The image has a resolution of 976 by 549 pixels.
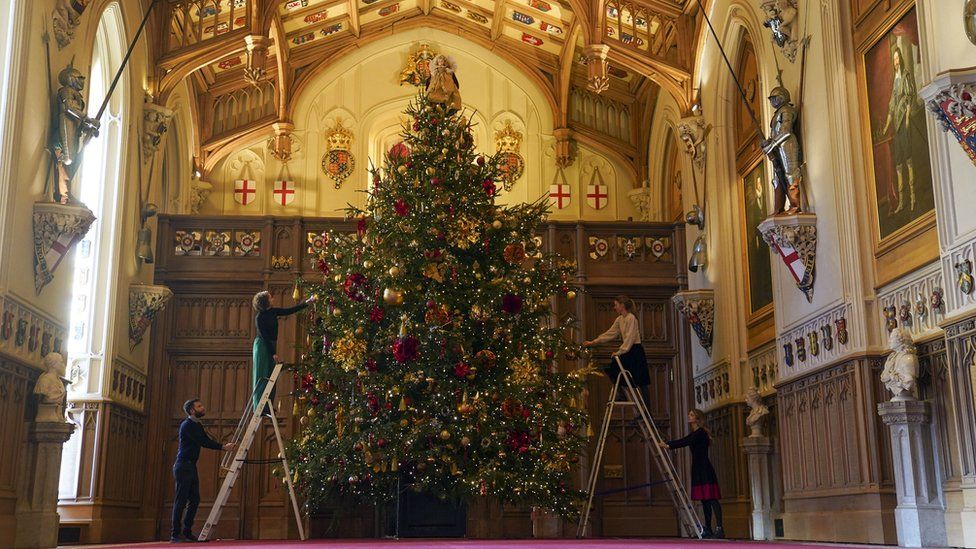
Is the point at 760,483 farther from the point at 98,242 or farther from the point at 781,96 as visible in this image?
the point at 98,242

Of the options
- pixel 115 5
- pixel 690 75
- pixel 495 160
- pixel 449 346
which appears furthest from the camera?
pixel 690 75

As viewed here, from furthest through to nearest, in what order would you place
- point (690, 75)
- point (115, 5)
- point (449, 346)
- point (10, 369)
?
1. point (690, 75)
2. point (115, 5)
3. point (449, 346)
4. point (10, 369)

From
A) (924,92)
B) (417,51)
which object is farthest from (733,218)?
(417,51)

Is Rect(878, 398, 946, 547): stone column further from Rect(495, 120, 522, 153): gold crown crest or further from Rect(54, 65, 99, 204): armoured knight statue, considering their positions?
Rect(495, 120, 522, 153): gold crown crest

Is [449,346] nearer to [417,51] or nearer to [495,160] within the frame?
[495,160]

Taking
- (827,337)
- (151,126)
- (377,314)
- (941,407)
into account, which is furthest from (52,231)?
(941,407)

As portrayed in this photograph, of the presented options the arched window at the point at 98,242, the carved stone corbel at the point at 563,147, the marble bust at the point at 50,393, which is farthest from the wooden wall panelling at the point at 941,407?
the carved stone corbel at the point at 563,147

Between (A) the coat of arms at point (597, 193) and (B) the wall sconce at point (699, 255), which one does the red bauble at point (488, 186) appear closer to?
(B) the wall sconce at point (699, 255)

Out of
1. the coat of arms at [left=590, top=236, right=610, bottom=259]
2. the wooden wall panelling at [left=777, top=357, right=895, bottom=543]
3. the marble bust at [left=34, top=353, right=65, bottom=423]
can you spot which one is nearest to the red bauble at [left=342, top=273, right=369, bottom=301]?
the marble bust at [left=34, top=353, right=65, bottom=423]

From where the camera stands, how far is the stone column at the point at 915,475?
29.7 feet

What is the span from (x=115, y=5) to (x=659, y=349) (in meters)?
9.34

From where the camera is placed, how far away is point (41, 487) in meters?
10.5

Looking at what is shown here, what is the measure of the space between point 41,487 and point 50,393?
960 millimetres

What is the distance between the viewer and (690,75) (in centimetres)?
1612
